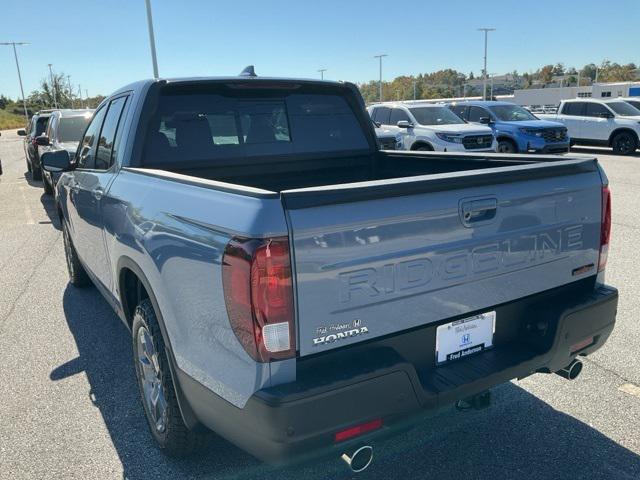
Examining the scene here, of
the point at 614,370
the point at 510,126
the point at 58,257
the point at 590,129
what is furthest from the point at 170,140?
the point at 590,129

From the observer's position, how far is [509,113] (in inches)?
690

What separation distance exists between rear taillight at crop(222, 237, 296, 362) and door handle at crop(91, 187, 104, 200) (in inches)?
78.2

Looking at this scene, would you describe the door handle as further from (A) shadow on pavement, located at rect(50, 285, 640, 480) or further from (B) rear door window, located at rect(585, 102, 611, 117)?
(B) rear door window, located at rect(585, 102, 611, 117)

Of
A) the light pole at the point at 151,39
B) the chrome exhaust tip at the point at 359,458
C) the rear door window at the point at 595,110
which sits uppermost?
the light pole at the point at 151,39

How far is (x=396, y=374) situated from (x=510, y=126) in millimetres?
15998

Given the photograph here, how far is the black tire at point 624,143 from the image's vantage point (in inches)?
725

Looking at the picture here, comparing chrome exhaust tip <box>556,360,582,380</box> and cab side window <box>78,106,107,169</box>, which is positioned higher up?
cab side window <box>78,106,107,169</box>

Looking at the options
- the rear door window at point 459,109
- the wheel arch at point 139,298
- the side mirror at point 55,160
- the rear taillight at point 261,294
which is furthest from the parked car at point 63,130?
the rear door window at point 459,109

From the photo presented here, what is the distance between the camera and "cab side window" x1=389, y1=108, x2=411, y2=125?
15234mm

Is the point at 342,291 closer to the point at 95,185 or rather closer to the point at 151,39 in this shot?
the point at 95,185

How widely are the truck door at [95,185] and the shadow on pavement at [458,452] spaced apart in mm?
1066

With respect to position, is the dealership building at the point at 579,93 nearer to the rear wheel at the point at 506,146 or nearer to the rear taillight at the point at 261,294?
the rear wheel at the point at 506,146

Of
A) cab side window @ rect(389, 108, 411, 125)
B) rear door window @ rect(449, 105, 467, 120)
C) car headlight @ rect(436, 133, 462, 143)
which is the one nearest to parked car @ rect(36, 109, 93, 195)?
cab side window @ rect(389, 108, 411, 125)

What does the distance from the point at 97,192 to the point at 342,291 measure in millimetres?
2377
